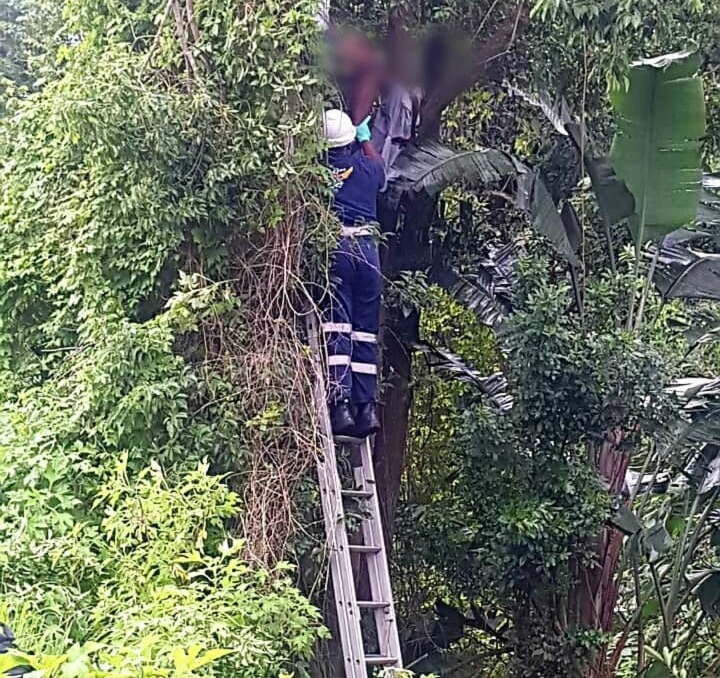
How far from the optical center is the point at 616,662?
619 cm

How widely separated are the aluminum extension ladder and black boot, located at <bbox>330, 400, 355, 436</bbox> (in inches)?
3.5

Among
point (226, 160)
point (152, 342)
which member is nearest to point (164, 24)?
point (226, 160)

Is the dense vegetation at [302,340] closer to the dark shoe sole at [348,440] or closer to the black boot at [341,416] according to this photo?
the black boot at [341,416]

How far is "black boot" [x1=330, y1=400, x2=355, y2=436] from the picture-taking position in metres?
4.70

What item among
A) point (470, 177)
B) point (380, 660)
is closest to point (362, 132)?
point (470, 177)

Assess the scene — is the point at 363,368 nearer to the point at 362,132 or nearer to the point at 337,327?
the point at 337,327

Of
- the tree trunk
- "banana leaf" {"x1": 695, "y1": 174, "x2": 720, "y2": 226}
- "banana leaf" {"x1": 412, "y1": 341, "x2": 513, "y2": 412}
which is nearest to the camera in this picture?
the tree trunk

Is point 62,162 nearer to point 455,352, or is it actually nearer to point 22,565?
point 22,565

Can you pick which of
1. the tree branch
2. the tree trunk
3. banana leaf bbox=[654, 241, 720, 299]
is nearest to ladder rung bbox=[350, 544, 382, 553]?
the tree trunk

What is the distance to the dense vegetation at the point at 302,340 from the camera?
3936 mm

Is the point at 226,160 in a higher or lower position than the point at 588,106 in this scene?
lower

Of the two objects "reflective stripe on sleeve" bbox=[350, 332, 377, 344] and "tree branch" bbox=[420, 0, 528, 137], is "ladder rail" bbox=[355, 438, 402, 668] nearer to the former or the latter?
"reflective stripe on sleeve" bbox=[350, 332, 377, 344]

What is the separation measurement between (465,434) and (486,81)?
2.23 m

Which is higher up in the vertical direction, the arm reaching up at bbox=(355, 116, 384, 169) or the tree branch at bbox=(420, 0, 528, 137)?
the tree branch at bbox=(420, 0, 528, 137)
